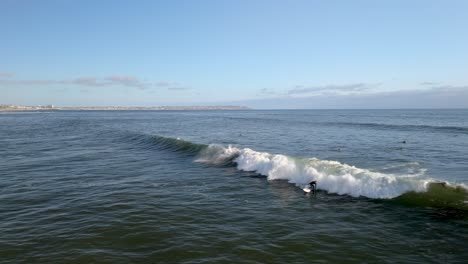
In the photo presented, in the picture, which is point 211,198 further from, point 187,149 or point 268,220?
point 187,149

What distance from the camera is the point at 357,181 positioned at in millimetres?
14391

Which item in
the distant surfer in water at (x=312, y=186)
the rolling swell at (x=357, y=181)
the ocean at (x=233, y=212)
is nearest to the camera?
the ocean at (x=233, y=212)

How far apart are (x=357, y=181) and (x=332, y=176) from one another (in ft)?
3.76

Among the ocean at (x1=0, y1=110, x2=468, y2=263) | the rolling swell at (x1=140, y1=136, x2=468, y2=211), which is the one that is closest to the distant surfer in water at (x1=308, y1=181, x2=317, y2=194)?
the ocean at (x1=0, y1=110, x2=468, y2=263)

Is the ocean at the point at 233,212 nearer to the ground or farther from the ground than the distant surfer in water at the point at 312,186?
nearer to the ground

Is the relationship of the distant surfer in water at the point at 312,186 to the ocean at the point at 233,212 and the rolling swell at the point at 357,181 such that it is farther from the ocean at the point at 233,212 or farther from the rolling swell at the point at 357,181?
the rolling swell at the point at 357,181

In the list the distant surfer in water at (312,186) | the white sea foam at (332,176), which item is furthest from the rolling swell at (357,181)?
the distant surfer in water at (312,186)

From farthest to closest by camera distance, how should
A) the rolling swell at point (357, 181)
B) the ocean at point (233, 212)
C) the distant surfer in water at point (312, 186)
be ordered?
the distant surfer in water at point (312, 186), the rolling swell at point (357, 181), the ocean at point (233, 212)

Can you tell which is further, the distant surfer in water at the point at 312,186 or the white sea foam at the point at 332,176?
the distant surfer in water at the point at 312,186

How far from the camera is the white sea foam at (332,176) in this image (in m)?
13.5

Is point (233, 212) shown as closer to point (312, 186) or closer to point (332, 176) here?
point (312, 186)

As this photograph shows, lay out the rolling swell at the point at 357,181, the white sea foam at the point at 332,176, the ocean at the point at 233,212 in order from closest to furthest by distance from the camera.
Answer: the ocean at the point at 233,212, the rolling swell at the point at 357,181, the white sea foam at the point at 332,176

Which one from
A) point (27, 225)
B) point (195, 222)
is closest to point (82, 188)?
point (27, 225)

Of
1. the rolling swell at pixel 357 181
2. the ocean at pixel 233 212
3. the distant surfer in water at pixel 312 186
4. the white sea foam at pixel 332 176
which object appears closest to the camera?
the ocean at pixel 233 212
